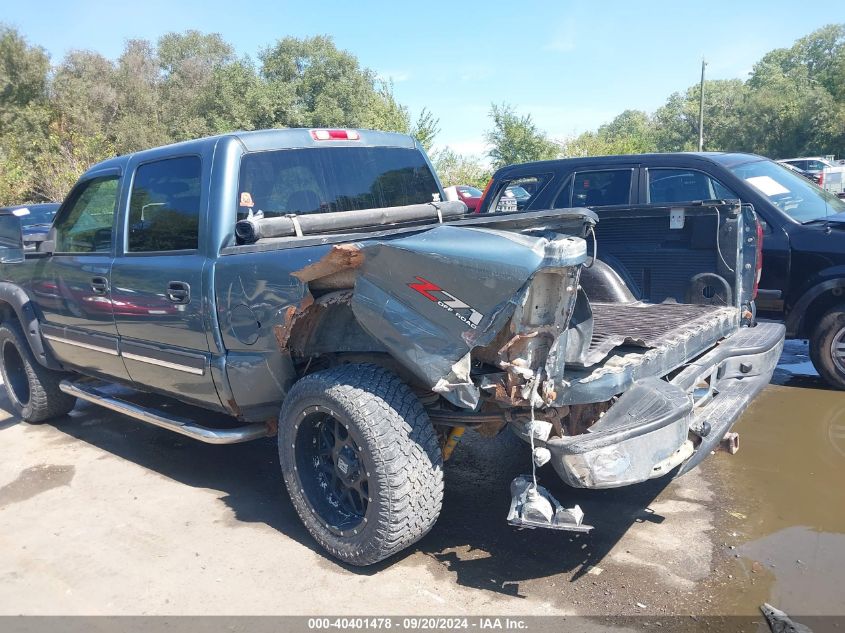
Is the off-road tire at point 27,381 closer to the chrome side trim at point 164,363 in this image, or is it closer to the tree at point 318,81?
the chrome side trim at point 164,363

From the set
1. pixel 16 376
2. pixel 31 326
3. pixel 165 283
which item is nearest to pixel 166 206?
pixel 165 283

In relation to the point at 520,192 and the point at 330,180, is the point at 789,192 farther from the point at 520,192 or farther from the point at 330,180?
the point at 330,180

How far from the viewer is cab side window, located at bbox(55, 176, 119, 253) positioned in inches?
181

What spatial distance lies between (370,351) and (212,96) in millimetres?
35876

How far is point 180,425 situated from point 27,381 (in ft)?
8.88

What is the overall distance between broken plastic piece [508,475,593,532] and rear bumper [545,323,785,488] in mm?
140

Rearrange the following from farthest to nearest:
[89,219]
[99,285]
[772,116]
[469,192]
→ [772,116], [469,192], [89,219], [99,285]

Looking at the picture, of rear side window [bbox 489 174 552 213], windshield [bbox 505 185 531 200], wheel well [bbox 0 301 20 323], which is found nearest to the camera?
wheel well [bbox 0 301 20 323]

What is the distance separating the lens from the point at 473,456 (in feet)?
15.8

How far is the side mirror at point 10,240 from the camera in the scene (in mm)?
5051

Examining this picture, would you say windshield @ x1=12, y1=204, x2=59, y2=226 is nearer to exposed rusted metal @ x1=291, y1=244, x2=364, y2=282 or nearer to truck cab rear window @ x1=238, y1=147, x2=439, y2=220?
truck cab rear window @ x1=238, y1=147, x2=439, y2=220

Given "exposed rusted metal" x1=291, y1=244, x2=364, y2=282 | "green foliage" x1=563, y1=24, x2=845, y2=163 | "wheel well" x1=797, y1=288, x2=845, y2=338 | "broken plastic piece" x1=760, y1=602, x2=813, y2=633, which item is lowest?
"broken plastic piece" x1=760, y1=602, x2=813, y2=633

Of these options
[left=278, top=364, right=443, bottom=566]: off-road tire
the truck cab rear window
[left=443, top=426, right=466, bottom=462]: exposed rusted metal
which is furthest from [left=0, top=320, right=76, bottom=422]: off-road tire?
[left=443, top=426, right=466, bottom=462]: exposed rusted metal

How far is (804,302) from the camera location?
18.4 feet
